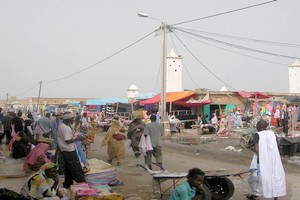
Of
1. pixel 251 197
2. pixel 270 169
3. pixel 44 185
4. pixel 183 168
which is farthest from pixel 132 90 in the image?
pixel 44 185

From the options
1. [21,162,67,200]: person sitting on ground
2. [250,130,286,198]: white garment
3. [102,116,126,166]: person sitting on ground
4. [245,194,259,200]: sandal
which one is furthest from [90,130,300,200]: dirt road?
[21,162,67,200]: person sitting on ground

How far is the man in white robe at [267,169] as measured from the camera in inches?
246

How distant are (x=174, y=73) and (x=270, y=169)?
100 ft

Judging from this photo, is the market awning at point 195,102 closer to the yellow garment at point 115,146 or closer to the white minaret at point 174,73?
the white minaret at point 174,73

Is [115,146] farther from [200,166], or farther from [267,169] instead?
[267,169]

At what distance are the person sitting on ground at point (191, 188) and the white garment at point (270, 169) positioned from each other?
83.4 inches

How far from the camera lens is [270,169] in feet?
20.8

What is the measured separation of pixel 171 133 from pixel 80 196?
18.1 metres

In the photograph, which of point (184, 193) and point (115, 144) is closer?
point (184, 193)

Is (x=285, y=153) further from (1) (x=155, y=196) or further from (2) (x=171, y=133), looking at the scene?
(2) (x=171, y=133)

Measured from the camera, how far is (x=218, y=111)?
28141 millimetres

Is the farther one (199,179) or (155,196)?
(155,196)

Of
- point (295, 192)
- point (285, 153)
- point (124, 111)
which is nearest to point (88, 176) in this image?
point (295, 192)

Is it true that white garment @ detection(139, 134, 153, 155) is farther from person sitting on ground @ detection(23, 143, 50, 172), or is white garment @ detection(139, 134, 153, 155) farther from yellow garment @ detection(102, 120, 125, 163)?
person sitting on ground @ detection(23, 143, 50, 172)
